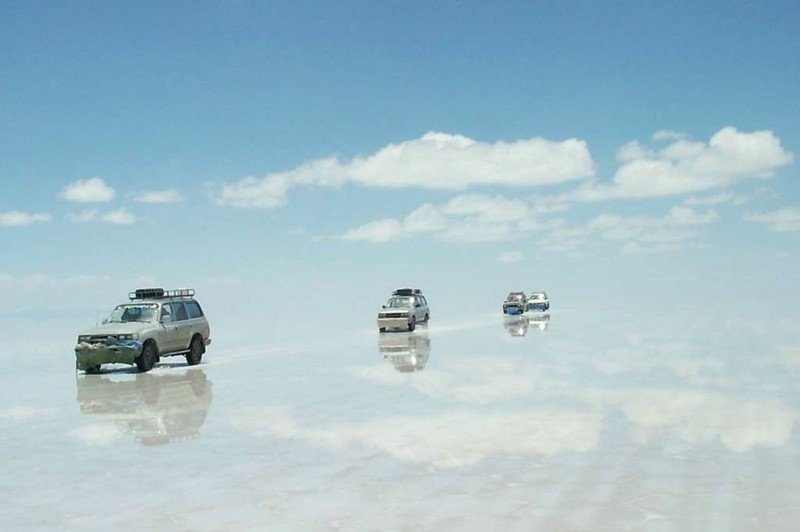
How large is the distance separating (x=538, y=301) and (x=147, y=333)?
52137 millimetres

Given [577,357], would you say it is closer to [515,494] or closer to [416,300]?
[515,494]

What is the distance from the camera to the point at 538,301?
72125 mm

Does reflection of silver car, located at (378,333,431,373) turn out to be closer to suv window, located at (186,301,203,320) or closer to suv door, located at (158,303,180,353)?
suv window, located at (186,301,203,320)

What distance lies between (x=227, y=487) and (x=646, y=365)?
52.0 ft

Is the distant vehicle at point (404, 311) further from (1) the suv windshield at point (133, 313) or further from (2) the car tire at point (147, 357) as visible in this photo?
(2) the car tire at point (147, 357)

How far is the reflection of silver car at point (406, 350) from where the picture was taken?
23922 mm

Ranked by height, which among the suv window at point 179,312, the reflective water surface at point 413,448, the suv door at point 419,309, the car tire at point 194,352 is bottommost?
the reflective water surface at point 413,448

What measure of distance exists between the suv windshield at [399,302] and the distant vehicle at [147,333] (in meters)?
17.7


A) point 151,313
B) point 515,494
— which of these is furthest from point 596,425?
point 151,313

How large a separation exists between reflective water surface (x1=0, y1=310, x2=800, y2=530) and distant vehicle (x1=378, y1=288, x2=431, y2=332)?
19.4m

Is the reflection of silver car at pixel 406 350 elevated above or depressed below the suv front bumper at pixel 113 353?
below

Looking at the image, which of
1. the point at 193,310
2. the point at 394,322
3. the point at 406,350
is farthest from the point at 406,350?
the point at 394,322

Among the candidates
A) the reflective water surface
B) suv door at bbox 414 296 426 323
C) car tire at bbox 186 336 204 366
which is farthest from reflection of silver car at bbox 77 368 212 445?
suv door at bbox 414 296 426 323

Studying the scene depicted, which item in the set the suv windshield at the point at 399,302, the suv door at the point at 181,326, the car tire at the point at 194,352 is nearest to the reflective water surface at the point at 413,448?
the suv door at the point at 181,326
